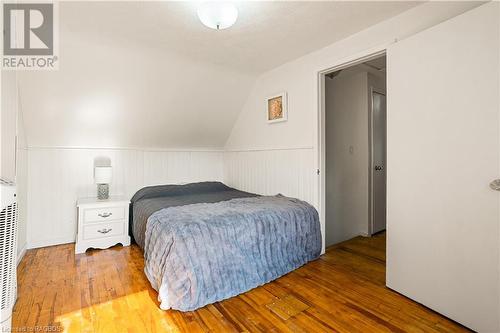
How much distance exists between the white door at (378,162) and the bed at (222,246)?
136 centimetres

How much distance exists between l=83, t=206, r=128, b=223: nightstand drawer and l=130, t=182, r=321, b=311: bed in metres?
0.46

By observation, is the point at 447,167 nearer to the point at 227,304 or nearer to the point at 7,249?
the point at 227,304

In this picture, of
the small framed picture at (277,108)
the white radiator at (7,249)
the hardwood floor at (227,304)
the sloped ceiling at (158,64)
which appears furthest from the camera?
the small framed picture at (277,108)

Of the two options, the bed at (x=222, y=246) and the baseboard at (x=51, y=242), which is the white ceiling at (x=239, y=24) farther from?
the baseboard at (x=51, y=242)

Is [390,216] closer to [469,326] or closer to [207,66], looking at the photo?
[469,326]

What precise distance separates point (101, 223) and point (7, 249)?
1.75 meters

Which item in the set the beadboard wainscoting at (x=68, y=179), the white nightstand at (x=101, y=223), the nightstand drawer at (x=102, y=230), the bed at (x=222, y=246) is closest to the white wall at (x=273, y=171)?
the bed at (x=222, y=246)

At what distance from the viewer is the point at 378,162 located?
3.49m

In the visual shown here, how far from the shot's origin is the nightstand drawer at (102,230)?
272 centimetres

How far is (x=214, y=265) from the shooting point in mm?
1801

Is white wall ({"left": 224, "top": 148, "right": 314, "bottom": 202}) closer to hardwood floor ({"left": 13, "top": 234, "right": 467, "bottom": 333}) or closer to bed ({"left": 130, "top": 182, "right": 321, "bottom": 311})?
bed ({"left": 130, "top": 182, "right": 321, "bottom": 311})

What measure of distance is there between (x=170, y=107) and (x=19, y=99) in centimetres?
148

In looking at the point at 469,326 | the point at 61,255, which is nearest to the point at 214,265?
the point at 469,326

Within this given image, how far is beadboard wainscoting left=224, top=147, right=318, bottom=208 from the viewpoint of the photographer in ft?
8.75
